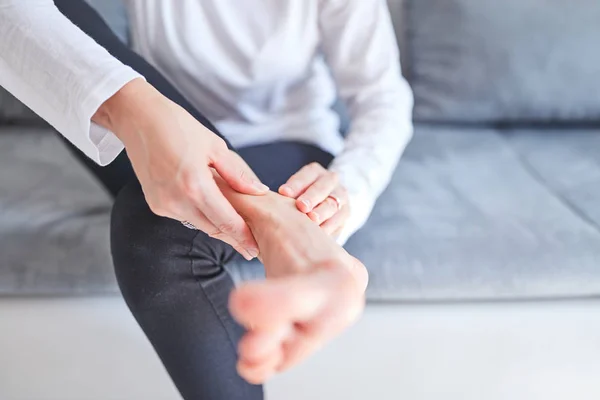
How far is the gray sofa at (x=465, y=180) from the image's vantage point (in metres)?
0.90

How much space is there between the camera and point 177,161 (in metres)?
0.61

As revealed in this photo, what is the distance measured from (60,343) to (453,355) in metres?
0.55

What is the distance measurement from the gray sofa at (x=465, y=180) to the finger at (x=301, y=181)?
170 mm

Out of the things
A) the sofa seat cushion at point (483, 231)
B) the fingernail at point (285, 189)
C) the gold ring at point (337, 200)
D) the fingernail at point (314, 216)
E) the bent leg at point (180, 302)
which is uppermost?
the fingernail at point (285, 189)

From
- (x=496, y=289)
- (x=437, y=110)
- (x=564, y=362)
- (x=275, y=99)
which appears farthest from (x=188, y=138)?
(x=437, y=110)

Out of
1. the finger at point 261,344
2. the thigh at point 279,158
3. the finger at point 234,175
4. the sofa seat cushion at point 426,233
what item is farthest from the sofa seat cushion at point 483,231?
the finger at point 261,344

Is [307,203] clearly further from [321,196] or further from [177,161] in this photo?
[177,161]

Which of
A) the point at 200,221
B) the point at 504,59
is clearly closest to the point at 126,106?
the point at 200,221

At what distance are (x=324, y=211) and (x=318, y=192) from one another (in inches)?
0.9

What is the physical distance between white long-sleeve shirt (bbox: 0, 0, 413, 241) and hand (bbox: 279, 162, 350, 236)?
4cm

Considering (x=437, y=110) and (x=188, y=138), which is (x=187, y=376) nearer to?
(x=188, y=138)

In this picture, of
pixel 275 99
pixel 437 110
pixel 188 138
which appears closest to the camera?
pixel 188 138

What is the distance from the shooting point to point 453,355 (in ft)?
3.02

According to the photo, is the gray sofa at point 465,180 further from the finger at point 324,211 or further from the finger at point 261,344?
the finger at point 261,344
